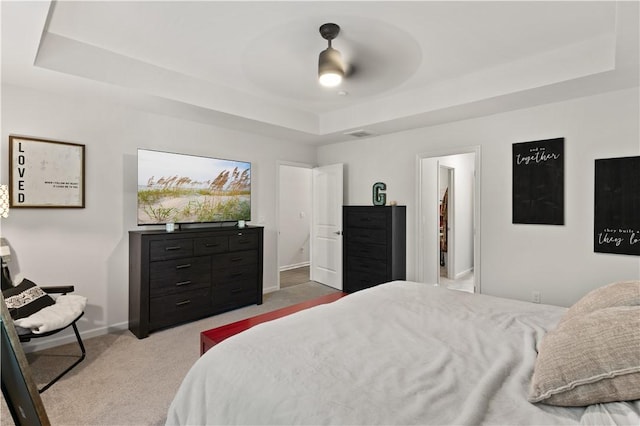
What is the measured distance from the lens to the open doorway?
6.79 m

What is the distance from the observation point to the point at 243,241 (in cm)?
414

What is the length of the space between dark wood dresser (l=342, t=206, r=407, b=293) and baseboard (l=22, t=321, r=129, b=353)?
2937 mm

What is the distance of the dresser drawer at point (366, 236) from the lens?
179 inches

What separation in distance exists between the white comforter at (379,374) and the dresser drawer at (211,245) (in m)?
2.23

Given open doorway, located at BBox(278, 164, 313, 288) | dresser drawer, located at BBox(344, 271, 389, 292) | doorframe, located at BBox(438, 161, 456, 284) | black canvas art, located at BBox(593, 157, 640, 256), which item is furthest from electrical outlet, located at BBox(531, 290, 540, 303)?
open doorway, located at BBox(278, 164, 313, 288)

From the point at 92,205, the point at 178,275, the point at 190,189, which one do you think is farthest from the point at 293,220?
the point at 92,205

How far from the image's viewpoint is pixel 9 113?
2.87 meters

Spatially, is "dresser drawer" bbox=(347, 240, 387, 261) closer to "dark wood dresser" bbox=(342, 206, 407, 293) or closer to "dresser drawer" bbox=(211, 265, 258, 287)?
"dark wood dresser" bbox=(342, 206, 407, 293)

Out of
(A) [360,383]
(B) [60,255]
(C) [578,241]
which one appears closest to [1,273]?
(B) [60,255]

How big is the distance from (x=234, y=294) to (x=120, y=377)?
1.64 m

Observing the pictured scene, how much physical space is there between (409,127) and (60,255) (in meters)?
4.14

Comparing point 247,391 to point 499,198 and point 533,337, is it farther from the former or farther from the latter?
point 499,198

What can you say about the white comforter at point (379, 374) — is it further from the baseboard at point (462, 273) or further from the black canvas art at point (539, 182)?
the baseboard at point (462, 273)

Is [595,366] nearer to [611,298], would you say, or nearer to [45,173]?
[611,298]
